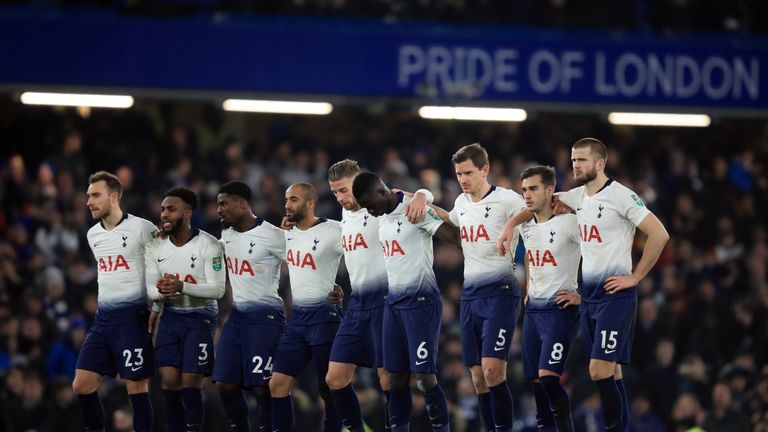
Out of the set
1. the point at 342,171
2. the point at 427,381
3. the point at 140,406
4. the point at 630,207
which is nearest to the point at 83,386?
the point at 140,406

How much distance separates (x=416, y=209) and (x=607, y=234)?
1.72 m

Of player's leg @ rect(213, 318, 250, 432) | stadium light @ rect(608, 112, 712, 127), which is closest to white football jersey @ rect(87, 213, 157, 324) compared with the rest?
player's leg @ rect(213, 318, 250, 432)

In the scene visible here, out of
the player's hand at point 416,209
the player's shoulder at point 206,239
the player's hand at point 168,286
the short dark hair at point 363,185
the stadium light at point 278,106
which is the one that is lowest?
the player's hand at point 168,286

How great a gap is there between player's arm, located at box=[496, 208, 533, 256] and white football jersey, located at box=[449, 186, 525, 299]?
14 cm

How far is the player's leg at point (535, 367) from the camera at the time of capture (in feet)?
41.5

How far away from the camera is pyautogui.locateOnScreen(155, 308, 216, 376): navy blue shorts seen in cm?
1302

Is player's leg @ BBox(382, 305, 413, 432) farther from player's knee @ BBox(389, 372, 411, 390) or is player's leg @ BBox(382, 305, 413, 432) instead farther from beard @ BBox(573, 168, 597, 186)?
beard @ BBox(573, 168, 597, 186)

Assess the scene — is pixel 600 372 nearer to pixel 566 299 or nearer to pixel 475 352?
pixel 566 299

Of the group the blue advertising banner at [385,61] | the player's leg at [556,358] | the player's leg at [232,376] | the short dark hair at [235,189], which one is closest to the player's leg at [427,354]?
the player's leg at [556,358]

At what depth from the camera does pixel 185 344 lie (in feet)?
43.0

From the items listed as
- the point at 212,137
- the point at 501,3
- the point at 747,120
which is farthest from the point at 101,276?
the point at 747,120

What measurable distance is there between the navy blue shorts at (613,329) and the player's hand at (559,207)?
3.12 ft

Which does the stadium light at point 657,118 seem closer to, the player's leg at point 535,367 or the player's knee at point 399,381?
the player's leg at point 535,367

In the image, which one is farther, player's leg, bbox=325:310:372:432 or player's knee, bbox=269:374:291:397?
player's knee, bbox=269:374:291:397
